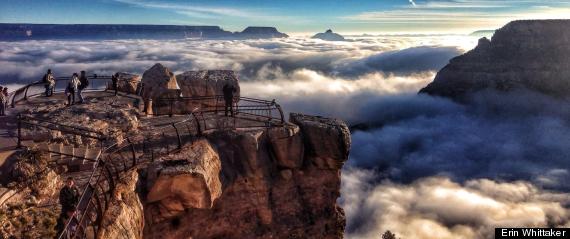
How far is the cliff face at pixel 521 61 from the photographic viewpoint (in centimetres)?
16125

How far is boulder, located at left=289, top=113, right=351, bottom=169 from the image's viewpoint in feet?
72.5

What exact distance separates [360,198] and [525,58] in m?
106

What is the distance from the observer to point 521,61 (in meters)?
170

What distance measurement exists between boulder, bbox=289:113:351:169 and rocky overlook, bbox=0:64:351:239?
6cm

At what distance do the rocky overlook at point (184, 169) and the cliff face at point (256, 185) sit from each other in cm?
5

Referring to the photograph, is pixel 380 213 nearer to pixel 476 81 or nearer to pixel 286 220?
pixel 286 220

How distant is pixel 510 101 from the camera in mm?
179250

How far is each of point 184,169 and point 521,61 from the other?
619 ft

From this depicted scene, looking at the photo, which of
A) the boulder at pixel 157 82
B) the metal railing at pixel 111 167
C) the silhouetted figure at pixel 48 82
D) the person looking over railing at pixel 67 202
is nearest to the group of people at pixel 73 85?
the silhouetted figure at pixel 48 82

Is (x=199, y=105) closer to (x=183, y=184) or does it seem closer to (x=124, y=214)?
(x=183, y=184)

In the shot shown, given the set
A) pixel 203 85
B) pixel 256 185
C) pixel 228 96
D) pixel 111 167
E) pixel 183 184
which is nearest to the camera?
pixel 111 167

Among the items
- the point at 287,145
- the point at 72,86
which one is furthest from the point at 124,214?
the point at 72,86

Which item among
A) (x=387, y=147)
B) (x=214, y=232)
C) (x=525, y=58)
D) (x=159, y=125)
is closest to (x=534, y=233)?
(x=214, y=232)

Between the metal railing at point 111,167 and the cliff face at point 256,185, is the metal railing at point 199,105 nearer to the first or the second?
the cliff face at point 256,185
